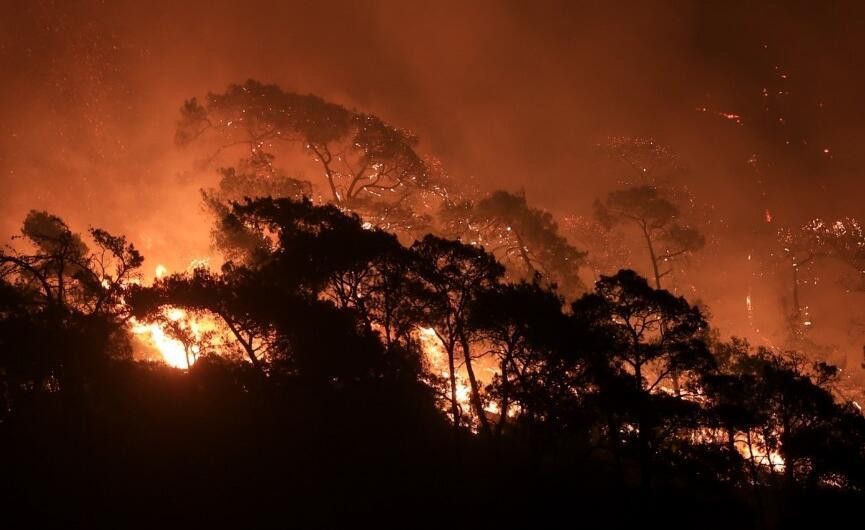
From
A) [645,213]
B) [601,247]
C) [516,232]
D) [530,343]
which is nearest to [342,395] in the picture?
[530,343]

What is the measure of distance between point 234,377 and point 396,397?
5181mm

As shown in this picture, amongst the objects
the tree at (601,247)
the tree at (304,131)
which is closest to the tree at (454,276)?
the tree at (304,131)

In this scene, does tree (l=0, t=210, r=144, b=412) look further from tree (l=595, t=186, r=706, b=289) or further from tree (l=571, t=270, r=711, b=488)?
tree (l=595, t=186, r=706, b=289)

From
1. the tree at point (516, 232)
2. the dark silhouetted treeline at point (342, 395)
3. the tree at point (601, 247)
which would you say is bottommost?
the dark silhouetted treeline at point (342, 395)

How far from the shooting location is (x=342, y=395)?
15.1 metres

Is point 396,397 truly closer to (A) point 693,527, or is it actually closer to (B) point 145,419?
(B) point 145,419

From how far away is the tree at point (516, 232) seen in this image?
1094 inches

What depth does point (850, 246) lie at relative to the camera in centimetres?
5294

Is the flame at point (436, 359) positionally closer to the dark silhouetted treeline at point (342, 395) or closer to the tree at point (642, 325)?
the dark silhouetted treeline at point (342, 395)

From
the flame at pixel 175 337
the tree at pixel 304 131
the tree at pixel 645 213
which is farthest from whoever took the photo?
the tree at pixel 645 213

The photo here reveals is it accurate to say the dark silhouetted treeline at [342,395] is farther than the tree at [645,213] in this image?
No

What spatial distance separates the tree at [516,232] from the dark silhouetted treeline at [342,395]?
11.4 meters

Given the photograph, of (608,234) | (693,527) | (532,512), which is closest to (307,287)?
(532,512)

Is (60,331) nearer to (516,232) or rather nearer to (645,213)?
(516,232)
